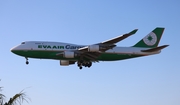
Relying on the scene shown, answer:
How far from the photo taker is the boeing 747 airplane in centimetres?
3900

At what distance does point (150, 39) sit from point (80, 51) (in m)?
15.2

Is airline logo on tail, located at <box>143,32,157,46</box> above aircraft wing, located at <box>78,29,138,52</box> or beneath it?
above

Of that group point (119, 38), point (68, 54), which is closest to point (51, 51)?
point (68, 54)

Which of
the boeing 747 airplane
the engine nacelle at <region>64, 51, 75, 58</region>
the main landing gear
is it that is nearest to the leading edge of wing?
the boeing 747 airplane

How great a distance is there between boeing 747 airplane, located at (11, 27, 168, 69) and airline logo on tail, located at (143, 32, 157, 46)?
307 cm

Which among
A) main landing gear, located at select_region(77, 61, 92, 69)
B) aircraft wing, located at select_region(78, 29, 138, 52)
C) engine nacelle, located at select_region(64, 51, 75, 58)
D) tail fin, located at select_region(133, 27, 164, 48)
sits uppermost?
tail fin, located at select_region(133, 27, 164, 48)

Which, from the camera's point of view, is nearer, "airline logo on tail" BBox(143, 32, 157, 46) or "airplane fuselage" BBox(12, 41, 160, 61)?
"airplane fuselage" BBox(12, 41, 160, 61)

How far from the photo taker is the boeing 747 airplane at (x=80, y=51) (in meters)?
39.0

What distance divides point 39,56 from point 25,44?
10.2 feet

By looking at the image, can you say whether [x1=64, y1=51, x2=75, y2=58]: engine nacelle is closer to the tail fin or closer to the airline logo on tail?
the tail fin

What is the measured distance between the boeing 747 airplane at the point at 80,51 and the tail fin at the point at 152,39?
2.43m

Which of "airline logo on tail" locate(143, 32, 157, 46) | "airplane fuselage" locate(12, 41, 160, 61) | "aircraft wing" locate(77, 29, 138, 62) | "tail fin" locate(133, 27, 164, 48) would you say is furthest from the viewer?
"airline logo on tail" locate(143, 32, 157, 46)

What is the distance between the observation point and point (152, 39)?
50000mm

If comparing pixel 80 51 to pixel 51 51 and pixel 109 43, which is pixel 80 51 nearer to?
pixel 51 51
